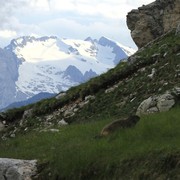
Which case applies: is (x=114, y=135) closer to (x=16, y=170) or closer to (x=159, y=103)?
(x=16, y=170)

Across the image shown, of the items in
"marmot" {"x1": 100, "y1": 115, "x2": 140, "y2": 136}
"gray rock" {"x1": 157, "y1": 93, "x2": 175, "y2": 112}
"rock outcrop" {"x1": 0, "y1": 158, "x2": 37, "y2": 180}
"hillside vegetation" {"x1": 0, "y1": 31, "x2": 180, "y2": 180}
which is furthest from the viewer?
"gray rock" {"x1": 157, "y1": 93, "x2": 175, "y2": 112}

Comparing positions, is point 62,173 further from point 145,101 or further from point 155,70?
point 155,70

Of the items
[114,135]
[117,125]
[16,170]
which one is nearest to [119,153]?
[114,135]

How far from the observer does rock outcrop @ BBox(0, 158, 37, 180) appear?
16.1 m

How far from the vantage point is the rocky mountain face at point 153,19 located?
48625 mm

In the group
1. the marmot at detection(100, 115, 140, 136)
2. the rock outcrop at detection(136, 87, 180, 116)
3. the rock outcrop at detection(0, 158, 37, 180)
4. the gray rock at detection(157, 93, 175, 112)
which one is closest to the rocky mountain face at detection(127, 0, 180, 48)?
the rock outcrop at detection(136, 87, 180, 116)

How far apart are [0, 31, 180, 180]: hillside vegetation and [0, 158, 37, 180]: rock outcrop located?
0.35 meters

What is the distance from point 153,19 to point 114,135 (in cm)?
3430

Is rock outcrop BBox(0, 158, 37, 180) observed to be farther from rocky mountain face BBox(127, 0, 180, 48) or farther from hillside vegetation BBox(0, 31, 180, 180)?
rocky mountain face BBox(127, 0, 180, 48)

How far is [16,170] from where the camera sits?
16.2m

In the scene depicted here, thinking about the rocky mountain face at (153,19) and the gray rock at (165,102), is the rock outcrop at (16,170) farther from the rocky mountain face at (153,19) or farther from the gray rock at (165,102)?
the rocky mountain face at (153,19)

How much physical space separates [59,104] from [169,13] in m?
20.6

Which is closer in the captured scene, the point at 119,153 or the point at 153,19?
the point at 119,153

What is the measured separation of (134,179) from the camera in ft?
45.6
